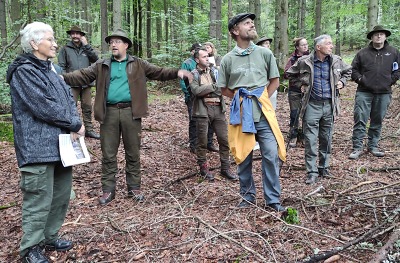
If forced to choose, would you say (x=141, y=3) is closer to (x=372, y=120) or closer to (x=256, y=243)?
(x=372, y=120)

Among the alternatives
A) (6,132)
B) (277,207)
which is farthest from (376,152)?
(6,132)

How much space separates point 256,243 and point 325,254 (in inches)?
27.4

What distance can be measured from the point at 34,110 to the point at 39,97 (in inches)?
5.2

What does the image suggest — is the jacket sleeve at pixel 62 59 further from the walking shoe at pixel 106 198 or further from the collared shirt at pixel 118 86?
the walking shoe at pixel 106 198

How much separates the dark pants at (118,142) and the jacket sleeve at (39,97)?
4.80 feet

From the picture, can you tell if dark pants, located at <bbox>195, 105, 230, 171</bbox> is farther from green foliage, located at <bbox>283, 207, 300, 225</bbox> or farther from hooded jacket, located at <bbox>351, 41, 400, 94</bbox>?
hooded jacket, located at <bbox>351, 41, 400, 94</bbox>

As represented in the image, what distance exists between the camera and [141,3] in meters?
18.1

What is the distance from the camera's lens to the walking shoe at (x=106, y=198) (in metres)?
5.01

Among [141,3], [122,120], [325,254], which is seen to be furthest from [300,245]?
[141,3]

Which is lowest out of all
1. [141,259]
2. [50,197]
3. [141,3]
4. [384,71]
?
[141,259]

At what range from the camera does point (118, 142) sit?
203 inches

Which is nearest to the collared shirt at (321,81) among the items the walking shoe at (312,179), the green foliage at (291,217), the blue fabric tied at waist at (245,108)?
the walking shoe at (312,179)

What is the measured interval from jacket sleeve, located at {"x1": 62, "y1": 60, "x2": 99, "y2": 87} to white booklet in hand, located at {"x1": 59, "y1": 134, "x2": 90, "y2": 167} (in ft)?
4.46

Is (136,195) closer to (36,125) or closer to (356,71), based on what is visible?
(36,125)
